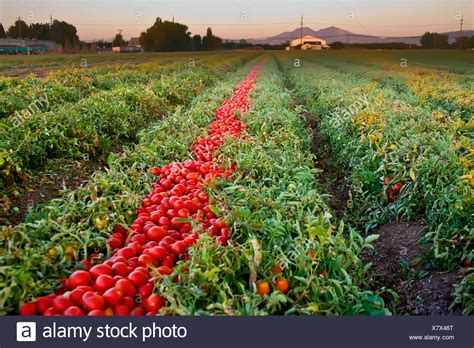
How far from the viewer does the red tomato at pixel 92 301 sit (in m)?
1.99

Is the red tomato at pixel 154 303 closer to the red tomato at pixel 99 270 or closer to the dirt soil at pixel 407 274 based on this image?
the red tomato at pixel 99 270

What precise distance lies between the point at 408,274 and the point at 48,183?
373 cm

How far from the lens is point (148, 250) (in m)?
2.54

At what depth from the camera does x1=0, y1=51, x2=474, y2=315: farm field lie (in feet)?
7.18

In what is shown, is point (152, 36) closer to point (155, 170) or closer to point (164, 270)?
point (155, 170)

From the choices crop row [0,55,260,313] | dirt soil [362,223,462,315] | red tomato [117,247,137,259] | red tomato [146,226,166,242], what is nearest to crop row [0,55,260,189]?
crop row [0,55,260,313]

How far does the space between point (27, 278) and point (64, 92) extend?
26.5ft

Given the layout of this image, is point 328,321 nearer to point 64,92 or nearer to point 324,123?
point 324,123

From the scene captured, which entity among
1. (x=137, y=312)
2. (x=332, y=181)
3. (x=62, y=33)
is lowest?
(x=332, y=181)

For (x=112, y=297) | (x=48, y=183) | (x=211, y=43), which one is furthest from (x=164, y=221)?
(x=211, y=43)

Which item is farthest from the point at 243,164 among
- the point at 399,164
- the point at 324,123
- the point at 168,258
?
the point at 324,123

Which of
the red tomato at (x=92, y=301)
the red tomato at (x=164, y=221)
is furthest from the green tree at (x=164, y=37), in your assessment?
the red tomato at (x=92, y=301)

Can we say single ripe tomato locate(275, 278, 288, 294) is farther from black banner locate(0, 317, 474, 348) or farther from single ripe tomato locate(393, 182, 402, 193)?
single ripe tomato locate(393, 182, 402, 193)

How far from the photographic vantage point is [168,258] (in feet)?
8.18
